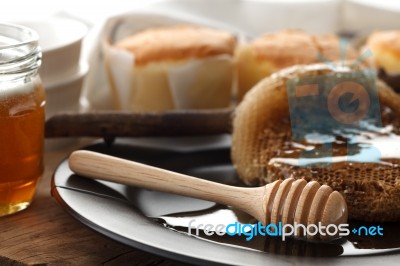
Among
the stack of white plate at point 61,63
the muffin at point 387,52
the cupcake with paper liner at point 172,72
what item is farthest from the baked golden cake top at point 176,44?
the muffin at point 387,52

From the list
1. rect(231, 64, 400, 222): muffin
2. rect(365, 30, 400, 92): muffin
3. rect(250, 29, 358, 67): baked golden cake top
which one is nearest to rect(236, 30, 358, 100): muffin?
rect(250, 29, 358, 67): baked golden cake top

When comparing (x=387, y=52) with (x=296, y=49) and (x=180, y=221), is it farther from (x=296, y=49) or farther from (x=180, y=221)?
(x=180, y=221)

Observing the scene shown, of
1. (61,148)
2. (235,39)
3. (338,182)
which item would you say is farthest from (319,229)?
(235,39)

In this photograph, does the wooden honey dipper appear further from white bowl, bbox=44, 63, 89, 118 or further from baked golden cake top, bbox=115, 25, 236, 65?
baked golden cake top, bbox=115, 25, 236, 65

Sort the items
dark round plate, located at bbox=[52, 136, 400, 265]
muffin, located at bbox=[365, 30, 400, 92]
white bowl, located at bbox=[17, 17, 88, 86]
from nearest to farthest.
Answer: dark round plate, located at bbox=[52, 136, 400, 265], white bowl, located at bbox=[17, 17, 88, 86], muffin, located at bbox=[365, 30, 400, 92]

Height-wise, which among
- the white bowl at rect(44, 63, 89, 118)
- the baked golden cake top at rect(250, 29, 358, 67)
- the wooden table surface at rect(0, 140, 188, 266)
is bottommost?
the wooden table surface at rect(0, 140, 188, 266)

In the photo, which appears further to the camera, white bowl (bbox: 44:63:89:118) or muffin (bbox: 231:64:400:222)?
white bowl (bbox: 44:63:89:118)

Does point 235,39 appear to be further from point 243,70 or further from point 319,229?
point 319,229

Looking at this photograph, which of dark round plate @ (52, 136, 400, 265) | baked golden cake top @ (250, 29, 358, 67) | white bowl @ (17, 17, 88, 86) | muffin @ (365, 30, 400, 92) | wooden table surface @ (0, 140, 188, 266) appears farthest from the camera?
muffin @ (365, 30, 400, 92)

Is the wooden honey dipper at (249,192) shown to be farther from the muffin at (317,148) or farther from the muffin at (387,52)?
the muffin at (387,52)
